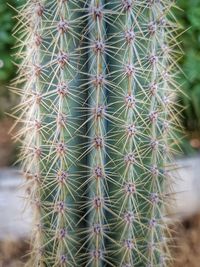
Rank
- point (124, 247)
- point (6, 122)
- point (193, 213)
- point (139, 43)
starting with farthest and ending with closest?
point (6, 122) → point (193, 213) → point (124, 247) → point (139, 43)

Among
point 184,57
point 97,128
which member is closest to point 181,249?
point 184,57

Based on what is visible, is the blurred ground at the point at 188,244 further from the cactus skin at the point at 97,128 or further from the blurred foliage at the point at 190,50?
the cactus skin at the point at 97,128

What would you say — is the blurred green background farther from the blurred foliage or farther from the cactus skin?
the cactus skin

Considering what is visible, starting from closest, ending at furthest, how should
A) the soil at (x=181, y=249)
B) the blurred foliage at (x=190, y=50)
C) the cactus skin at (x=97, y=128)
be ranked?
the cactus skin at (x=97, y=128), the soil at (x=181, y=249), the blurred foliage at (x=190, y=50)

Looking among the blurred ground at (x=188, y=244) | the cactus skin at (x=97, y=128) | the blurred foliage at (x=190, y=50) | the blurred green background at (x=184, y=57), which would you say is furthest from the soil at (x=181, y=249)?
the cactus skin at (x=97, y=128)

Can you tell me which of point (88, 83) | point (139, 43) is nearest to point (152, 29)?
point (139, 43)

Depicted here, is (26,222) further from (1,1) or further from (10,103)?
(1,1)

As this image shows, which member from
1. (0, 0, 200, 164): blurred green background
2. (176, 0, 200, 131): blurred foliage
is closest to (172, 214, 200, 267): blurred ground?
(0, 0, 200, 164): blurred green background
